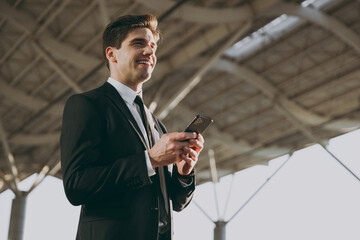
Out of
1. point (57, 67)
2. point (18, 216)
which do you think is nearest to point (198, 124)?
point (57, 67)

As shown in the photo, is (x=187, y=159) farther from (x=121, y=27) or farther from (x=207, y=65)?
(x=207, y=65)

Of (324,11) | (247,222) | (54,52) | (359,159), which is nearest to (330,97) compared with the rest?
(359,159)

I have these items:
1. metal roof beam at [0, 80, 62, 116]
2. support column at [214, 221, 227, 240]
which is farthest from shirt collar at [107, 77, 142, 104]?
support column at [214, 221, 227, 240]

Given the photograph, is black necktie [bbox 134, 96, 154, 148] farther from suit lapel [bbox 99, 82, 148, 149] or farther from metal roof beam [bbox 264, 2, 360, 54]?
metal roof beam [bbox 264, 2, 360, 54]

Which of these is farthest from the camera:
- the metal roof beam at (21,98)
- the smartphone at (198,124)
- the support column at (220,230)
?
the support column at (220,230)

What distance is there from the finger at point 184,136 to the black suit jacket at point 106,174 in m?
0.19

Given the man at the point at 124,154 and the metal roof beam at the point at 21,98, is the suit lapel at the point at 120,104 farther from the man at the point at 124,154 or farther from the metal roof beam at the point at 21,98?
the metal roof beam at the point at 21,98

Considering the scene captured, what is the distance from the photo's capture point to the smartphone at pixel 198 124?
261cm

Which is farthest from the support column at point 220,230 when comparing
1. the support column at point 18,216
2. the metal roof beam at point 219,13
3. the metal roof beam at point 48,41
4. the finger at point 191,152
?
the finger at point 191,152

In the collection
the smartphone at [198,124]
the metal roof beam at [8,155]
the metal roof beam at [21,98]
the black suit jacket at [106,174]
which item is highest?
the metal roof beam at [21,98]

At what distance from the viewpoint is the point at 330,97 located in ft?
96.0

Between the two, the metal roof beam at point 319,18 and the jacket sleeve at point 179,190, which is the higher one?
the metal roof beam at point 319,18

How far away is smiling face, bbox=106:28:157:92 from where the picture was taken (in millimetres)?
2785

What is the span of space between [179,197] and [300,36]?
2217 centimetres
